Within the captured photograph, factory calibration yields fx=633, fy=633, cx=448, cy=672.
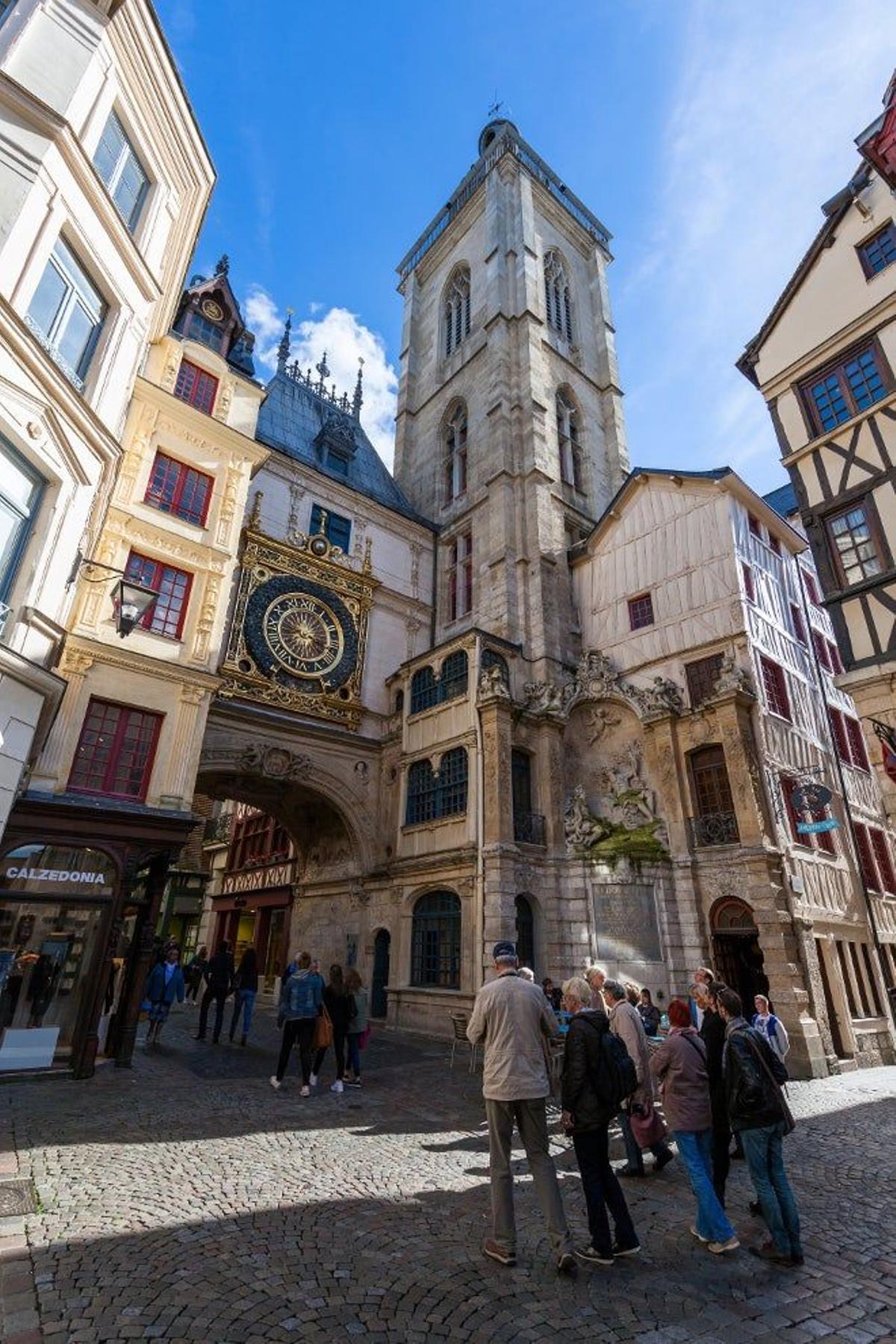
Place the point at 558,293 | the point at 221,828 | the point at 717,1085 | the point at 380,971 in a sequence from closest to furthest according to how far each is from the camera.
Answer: the point at 717,1085 → the point at 380,971 → the point at 221,828 → the point at 558,293

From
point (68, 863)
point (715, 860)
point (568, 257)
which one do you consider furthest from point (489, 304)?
point (68, 863)

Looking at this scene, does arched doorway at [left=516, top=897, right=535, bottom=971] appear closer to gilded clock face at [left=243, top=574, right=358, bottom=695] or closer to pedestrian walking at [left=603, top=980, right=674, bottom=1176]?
gilded clock face at [left=243, top=574, right=358, bottom=695]

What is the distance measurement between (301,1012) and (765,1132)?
6898 mm

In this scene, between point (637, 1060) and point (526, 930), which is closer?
point (637, 1060)

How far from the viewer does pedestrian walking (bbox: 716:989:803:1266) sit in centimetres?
423

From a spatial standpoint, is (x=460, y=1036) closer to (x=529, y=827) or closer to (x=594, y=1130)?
(x=529, y=827)

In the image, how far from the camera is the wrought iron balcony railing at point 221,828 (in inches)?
1224

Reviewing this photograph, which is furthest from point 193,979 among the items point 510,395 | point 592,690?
point 510,395

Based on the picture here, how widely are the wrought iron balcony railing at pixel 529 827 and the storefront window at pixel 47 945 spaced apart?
995cm

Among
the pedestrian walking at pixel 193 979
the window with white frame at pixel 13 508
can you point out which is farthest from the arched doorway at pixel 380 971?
the window with white frame at pixel 13 508

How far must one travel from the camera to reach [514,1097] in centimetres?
419

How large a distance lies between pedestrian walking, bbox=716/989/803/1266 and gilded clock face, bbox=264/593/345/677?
17.5 m

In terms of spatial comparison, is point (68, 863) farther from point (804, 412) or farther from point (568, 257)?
point (568, 257)

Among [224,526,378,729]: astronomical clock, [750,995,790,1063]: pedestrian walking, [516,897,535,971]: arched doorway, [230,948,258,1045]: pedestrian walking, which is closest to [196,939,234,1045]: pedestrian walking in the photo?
[230,948,258,1045]: pedestrian walking
